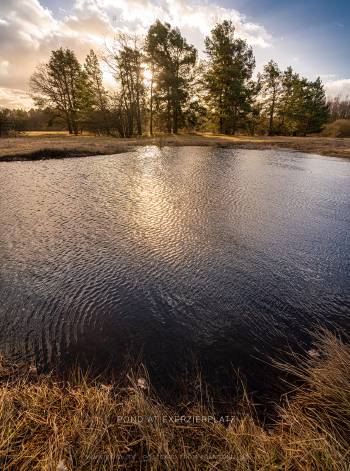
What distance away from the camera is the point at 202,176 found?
1402cm

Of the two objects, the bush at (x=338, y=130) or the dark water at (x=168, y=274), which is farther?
the bush at (x=338, y=130)

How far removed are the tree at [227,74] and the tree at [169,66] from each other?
12.3ft

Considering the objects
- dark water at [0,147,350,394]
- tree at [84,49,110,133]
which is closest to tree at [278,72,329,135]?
tree at [84,49,110,133]

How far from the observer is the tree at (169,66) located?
3759cm

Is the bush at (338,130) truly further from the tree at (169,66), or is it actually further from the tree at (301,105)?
the tree at (169,66)

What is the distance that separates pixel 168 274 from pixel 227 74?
45460 millimetres

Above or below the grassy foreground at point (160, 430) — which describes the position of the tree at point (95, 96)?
above

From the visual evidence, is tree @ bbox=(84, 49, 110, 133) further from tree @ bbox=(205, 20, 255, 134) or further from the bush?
the bush

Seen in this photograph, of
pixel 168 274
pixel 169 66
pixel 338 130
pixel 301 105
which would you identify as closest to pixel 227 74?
pixel 169 66

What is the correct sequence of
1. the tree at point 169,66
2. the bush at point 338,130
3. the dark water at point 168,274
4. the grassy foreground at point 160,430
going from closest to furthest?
the grassy foreground at point 160,430 < the dark water at point 168,274 < the tree at point 169,66 < the bush at point 338,130

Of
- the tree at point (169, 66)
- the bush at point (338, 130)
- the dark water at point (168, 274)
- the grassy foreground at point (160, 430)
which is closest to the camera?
the grassy foreground at point (160, 430)

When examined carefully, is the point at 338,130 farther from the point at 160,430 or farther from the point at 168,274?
the point at 160,430

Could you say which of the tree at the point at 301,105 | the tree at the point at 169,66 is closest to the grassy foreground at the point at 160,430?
the tree at the point at 169,66

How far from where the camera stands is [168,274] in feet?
16.6
